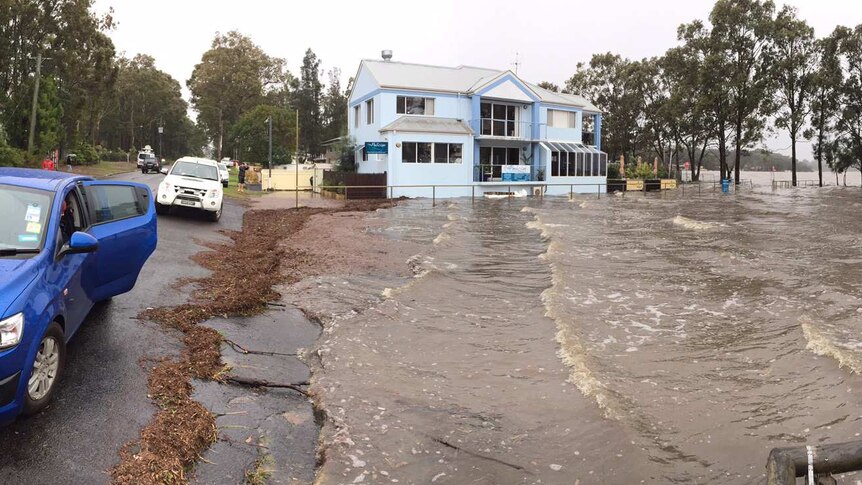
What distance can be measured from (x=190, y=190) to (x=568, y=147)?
106 ft

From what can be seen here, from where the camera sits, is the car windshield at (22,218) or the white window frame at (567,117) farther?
the white window frame at (567,117)

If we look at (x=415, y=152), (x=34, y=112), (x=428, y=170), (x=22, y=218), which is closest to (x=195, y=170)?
(x=22, y=218)

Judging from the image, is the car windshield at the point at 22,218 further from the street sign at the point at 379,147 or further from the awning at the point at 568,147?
the awning at the point at 568,147

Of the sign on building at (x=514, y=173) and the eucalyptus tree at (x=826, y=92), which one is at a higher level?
the eucalyptus tree at (x=826, y=92)

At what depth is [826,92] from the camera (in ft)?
203

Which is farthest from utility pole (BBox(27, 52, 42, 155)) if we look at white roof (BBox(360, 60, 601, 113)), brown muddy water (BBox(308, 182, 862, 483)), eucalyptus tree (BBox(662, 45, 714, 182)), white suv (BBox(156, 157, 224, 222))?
eucalyptus tree (BBox(662, 45, 714, 182))

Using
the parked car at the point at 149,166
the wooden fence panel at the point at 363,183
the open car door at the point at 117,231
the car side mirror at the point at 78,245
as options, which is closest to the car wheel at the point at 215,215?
the open car door at the point at 117,231

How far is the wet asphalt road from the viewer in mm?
4293

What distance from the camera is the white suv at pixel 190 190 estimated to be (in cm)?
1802

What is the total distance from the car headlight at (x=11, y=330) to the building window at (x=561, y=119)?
44069 mm

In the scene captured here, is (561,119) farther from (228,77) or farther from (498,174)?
(228,77)

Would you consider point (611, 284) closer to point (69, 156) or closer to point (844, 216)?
point (844, 216)

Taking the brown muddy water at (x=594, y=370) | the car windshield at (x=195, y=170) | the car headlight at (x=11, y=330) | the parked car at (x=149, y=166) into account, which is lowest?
the brown muddy water at (x=594, y=370)

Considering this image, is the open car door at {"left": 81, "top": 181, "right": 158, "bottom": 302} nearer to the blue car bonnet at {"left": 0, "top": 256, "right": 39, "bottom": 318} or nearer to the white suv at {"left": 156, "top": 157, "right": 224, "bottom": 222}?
the blue car bonnet at {"left": 0, "top": 256, "right": 39, "bottom": 318}
